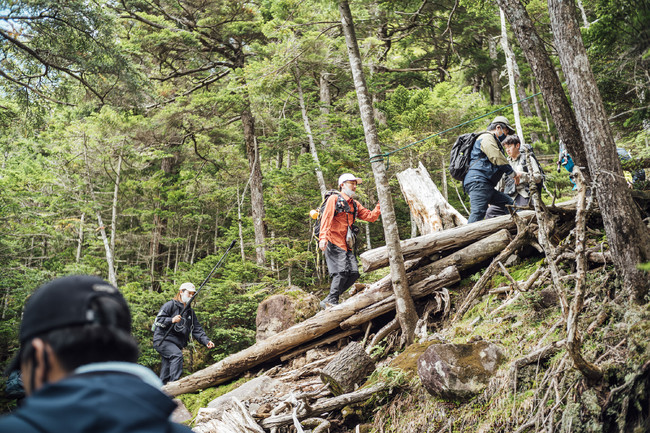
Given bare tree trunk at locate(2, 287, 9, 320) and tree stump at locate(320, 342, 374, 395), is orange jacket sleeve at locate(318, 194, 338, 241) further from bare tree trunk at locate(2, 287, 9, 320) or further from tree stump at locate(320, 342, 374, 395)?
bare tree trunk at locate(2, 287, 9, 320)

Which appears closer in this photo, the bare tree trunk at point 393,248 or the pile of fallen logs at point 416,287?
the pile of fallen logs at point 416,287

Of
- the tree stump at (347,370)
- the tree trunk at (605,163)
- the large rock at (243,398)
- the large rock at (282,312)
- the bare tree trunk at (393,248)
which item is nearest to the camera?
the tree trunk at (605,163)

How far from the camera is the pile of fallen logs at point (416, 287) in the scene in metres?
6.20

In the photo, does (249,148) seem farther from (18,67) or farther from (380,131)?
(18,67)

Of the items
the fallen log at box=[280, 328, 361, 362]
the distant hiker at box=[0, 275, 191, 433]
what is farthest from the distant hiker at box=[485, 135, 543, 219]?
the distant hiker at box=[0, 275, 191, 433]

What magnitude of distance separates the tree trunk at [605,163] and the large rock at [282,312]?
6.66 m

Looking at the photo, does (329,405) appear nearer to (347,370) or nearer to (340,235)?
(347,370)

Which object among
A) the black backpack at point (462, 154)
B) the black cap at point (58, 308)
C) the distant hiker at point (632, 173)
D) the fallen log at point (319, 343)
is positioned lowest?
the fallen log at point (319, 343)

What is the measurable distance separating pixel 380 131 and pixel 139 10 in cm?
1075

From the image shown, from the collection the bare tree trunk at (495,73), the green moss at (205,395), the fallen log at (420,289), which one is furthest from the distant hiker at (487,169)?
the bare tree trunk at (495,73)

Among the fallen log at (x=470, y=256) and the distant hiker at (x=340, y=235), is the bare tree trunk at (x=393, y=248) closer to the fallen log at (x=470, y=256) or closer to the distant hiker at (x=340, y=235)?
the fallen log at (x=470, y=256)

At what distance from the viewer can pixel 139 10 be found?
16.2m

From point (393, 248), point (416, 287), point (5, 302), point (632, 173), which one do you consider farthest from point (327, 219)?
point (5, 302)

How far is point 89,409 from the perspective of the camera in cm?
111
